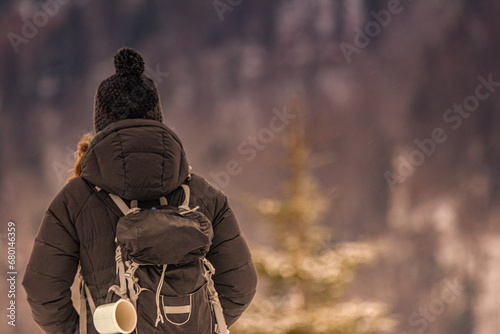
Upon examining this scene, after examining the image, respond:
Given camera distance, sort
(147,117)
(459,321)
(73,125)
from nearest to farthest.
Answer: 1. (147,117)
2. (73,125)
3. (459,321)

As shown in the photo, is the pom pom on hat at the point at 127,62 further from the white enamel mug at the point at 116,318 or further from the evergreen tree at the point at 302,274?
the evergreen tree at the point at 302,274

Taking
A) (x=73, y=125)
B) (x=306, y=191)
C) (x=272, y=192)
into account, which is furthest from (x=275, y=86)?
(x=73, y=125)

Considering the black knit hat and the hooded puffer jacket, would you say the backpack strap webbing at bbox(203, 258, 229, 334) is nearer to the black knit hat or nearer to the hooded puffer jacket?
the hooded puffer jacket

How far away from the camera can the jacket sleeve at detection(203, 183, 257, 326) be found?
196 centimetres

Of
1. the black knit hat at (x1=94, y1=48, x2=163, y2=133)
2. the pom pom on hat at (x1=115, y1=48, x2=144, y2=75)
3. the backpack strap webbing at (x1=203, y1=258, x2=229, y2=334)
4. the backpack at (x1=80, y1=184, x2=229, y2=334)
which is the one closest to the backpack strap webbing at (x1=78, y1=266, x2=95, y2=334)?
the backpack at (x1=80, y1=184, x2=229, y2=334)

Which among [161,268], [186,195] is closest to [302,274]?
[186,195]

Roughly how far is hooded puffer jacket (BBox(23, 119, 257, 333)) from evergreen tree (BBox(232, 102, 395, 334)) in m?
3.73

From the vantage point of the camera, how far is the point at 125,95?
6.27ft

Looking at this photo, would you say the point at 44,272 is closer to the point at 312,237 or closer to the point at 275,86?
the point at 312,237

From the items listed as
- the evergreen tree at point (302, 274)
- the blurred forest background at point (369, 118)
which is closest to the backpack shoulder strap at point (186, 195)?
the evergreen tree at point (302, 274)

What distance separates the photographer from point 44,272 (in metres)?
1.76

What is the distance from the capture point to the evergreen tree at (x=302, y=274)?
542 cm

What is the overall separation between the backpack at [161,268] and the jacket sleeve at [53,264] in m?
0.09

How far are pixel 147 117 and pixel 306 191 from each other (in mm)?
3965
